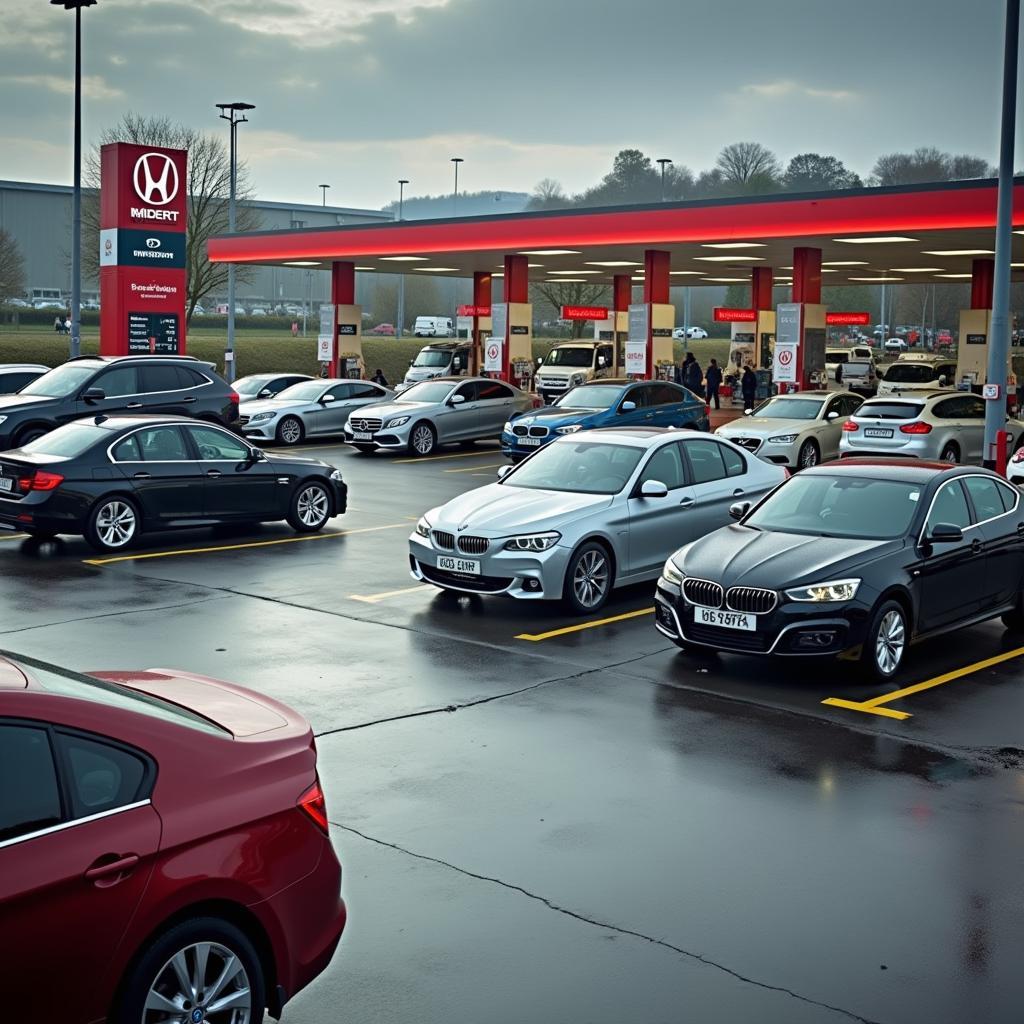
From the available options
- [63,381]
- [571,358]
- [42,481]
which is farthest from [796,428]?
[571,358]

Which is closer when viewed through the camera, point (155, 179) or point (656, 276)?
point (155, 179)

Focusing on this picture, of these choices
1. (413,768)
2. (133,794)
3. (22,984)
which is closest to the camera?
(22,984)

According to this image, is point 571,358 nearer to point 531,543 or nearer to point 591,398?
point 591,398

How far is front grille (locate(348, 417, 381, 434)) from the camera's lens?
90.1ft

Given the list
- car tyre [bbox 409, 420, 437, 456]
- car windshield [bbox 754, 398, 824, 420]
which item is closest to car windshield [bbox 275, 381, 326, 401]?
car tyre [bbox 409, 420, 437, 456]

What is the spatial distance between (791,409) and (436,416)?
22.6 ft

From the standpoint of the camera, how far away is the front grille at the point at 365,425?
27.5m

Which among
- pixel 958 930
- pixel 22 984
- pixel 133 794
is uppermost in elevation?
pixel 133 794

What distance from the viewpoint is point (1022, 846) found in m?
7.15

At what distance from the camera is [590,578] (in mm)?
12797

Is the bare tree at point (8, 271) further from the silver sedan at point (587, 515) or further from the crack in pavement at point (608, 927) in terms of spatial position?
the crack in pavement at point (608, 927)

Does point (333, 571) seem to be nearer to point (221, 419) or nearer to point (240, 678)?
point (240, 678)

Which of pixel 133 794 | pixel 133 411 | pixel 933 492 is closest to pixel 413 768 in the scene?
pixel 133 794

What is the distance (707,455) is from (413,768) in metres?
7.14
